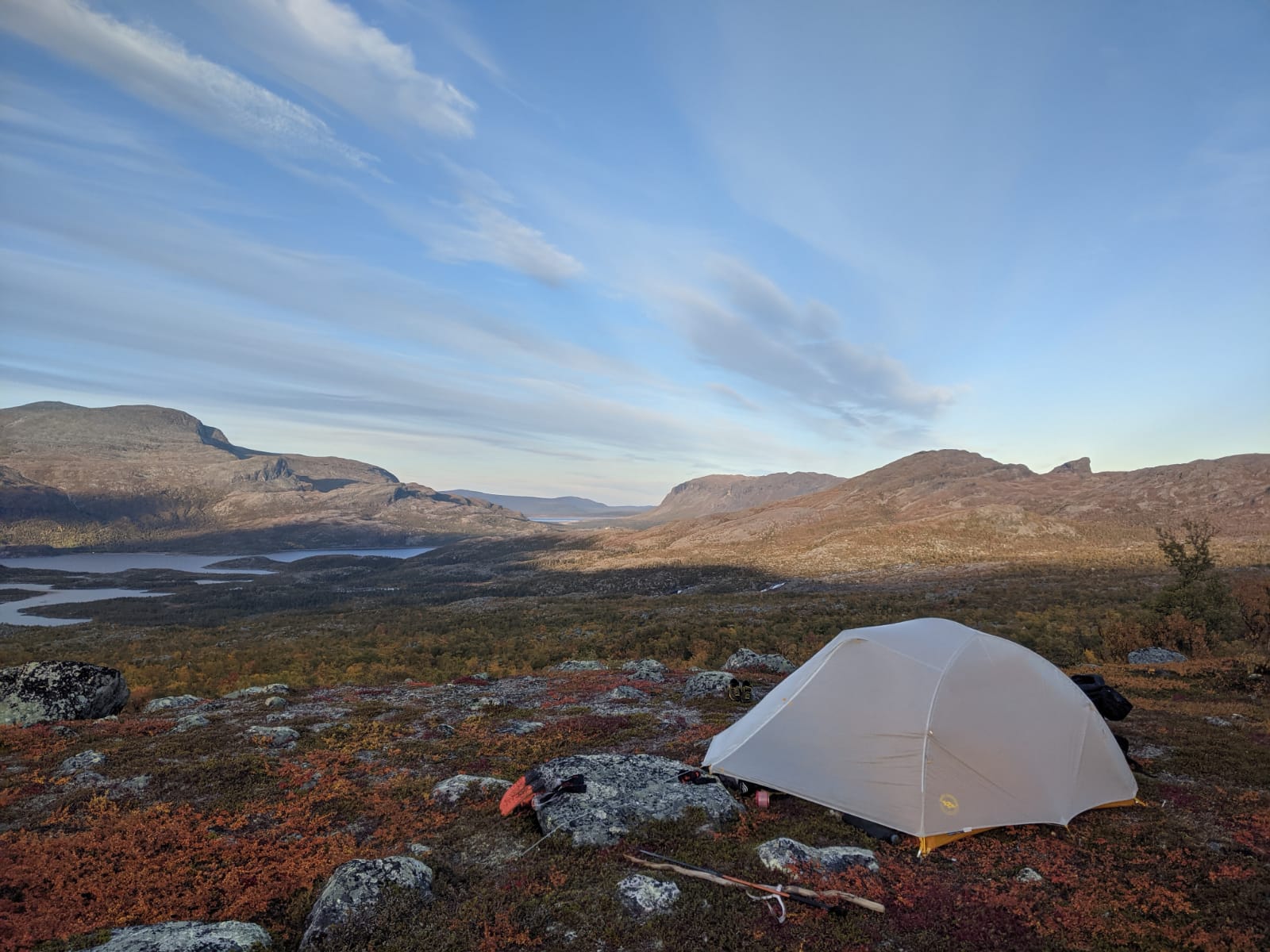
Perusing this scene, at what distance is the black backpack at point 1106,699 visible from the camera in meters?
10.3

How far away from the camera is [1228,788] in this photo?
9.27 meters

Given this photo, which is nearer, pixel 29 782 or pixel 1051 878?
pixel 1051 878

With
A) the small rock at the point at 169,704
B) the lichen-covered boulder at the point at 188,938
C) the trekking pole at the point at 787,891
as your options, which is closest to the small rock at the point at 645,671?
the trekking pole at the point at 787,891

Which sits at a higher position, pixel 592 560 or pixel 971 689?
pixel 971 689

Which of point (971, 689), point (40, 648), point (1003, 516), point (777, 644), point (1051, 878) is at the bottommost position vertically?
point (40, 648)

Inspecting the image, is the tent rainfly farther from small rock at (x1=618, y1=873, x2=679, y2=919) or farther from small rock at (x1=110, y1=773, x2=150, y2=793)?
small rock at (x1=110, y1=773, x2=150, y2=793)

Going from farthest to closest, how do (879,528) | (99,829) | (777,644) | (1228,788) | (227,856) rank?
(879,528)
(777,644)
(1228,788)
(99,829)
(227,856)

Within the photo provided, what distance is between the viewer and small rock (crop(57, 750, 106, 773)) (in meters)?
10.5

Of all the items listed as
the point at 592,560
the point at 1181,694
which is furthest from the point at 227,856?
the point at 592,560

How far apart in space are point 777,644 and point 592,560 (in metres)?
85.9

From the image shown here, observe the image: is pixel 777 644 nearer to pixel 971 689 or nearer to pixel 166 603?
pixel 971 689

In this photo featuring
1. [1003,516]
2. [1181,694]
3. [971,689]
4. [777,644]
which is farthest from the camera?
[1003,516]

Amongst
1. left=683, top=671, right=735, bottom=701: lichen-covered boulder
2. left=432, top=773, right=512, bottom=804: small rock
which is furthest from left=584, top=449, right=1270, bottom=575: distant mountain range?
left=432, top=773, right=512, bottom=804: small rock

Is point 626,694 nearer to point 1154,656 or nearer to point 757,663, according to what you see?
point 757,663
